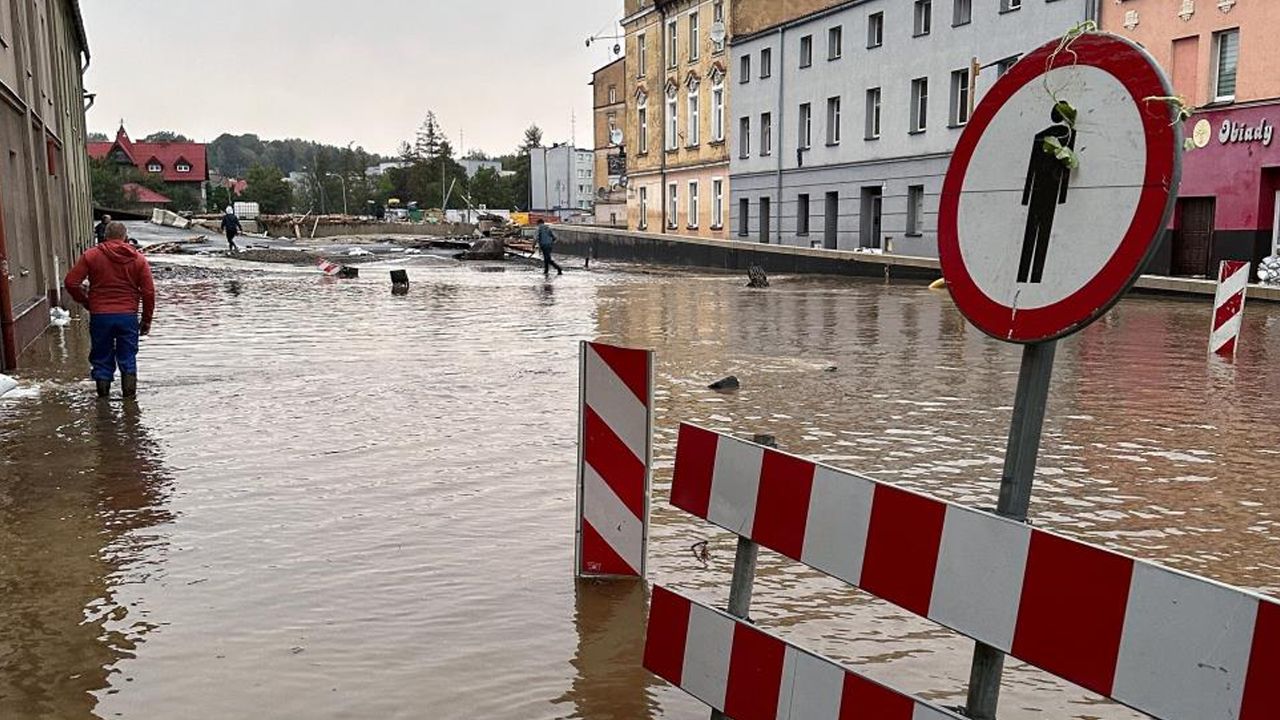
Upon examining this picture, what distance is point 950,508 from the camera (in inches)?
107

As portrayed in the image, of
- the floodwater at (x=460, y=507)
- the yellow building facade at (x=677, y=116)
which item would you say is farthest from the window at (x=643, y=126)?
the floodwater at (x=460, y=507)

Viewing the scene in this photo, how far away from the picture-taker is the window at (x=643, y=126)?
59.2 meters

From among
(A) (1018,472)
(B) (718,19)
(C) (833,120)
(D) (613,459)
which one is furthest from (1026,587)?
(B) (718,19)

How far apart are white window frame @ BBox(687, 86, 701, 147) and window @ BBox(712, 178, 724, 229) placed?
2765 mm

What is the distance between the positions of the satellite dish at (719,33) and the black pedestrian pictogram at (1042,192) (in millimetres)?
49559

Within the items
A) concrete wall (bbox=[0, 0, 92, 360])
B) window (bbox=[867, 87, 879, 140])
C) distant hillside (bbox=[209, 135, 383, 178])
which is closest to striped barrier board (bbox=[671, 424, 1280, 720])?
concrete wall (bbox=[0, 0, 92, 360])

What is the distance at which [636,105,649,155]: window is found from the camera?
2330 inches

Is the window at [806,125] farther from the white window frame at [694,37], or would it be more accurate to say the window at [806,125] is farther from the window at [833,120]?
the white window frame at [694,37]

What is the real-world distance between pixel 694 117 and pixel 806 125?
10079mm

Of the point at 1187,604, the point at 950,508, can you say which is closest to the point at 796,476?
the point at 950,508

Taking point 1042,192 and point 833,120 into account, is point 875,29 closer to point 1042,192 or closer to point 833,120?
point 833,120

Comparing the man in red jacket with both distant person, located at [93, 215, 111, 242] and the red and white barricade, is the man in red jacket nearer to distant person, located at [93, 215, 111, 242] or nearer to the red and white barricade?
distant person, located at [93, 215, 111, 242]

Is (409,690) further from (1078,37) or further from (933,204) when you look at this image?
(933,204)

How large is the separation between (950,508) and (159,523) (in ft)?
18.0
